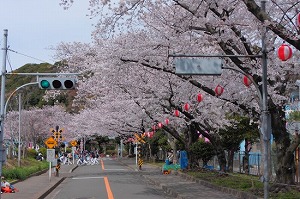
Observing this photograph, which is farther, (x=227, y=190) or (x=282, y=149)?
(x=227, y=190)

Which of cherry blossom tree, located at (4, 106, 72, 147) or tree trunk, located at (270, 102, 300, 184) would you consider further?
cherry blossom tree, located at (4, 106, 72, 147)

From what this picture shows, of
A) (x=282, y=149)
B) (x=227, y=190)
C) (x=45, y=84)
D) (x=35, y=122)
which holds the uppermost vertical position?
(x=45, y=84)

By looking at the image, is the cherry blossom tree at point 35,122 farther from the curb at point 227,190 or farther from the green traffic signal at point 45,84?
the green traffic signal at point 45,84

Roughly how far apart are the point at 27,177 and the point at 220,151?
13.1m

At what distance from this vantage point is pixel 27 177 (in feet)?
98.3

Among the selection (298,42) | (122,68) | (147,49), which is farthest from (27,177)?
(298,42)

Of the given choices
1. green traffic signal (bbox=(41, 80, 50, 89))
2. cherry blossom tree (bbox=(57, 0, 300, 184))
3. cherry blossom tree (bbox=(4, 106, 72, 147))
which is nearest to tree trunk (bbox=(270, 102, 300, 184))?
cherry blossom tree (bbox=(57, 0, 300, 184))

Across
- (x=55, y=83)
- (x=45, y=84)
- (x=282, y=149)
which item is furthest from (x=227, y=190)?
(x=45, y=84)

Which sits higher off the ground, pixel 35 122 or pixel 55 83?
pixel 55 83

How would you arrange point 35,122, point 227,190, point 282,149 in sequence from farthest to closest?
point 35,122, point 227,190, point 282,149

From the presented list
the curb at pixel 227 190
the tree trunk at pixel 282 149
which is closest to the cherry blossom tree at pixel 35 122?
the curb at pixel 227 190

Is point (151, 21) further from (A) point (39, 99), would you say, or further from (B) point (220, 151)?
(A) point (39, 99)

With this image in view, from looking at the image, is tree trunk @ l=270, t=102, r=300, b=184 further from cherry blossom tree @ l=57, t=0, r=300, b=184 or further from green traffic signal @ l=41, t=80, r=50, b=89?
green traffic signal @ l=41, t=80, r=50, b=89

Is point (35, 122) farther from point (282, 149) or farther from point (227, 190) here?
point (282, 149)
